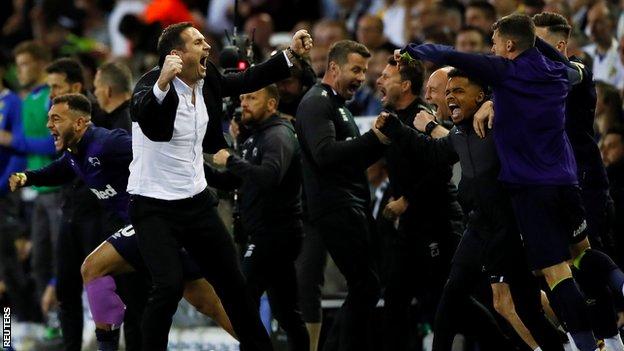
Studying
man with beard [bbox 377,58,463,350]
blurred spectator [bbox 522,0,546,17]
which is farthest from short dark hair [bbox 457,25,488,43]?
man with beard [bbox 377,58,463,350]

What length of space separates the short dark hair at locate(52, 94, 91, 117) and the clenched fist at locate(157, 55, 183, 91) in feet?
6.13

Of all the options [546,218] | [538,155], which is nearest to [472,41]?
[538,155]

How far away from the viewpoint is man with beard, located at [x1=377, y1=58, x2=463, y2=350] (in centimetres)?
926

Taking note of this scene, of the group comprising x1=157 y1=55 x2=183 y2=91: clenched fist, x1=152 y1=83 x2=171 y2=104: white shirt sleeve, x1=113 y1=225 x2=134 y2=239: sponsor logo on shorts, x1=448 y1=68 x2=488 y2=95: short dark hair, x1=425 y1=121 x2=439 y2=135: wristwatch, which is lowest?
x1=113 y1=225 x2=134 y2=239: sponsor logo on shorts

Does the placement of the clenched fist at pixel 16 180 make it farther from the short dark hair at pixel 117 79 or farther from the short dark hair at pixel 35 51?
the short dark hair at pixel 35 51

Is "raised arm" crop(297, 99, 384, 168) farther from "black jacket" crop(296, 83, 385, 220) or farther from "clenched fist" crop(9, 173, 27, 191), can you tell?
"clenched fist" crop(9, 173, 27, 191)

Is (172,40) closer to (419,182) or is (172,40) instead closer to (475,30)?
(419,182)

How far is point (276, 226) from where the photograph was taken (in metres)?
9.44

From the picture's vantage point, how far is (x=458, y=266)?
8336 mm

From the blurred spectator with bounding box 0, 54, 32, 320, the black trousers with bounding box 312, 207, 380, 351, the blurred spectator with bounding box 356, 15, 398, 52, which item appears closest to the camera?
the black trousers with bounding box 312, 207, 380, 351

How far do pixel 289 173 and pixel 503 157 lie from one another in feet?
6.64

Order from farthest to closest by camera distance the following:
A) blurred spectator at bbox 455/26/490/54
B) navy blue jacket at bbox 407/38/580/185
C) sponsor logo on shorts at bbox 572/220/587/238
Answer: blurred spectator at bbox 455/26/490/54
sponsor logo on shorts at bbox 572/220/587/238
navy blue jacket at bbox 407/38/580/185

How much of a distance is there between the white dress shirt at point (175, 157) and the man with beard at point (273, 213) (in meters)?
1.24

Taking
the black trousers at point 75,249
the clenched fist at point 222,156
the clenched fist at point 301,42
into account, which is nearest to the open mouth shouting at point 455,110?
the clenched fist at point 301,42
